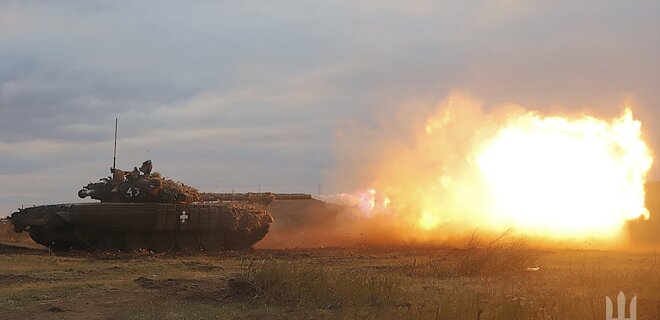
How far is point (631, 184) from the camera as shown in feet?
113

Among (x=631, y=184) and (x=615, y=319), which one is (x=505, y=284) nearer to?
(x=615, y=319)

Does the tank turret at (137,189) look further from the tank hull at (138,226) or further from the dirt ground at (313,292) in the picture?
the dirt ground at (313,292)

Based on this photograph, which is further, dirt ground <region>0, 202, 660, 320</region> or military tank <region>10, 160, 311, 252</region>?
military tank <region>10, 160, 311, 252</region>

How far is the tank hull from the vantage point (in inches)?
1033

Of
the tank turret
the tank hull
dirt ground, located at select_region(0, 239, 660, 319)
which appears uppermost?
the tank turret

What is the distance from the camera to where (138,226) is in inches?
1089

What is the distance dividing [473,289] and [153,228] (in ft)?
52.7

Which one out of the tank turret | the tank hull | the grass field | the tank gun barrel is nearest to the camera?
the grass field

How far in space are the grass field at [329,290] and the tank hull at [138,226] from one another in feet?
16.6

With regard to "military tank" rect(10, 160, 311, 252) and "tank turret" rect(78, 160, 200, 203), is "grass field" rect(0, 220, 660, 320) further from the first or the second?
"tank turret" rect(78, 160, 200, 203)

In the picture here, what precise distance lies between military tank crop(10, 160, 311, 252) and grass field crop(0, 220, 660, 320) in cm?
520

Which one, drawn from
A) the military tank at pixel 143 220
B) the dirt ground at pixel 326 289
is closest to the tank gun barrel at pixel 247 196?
the military tank at pixel 143 220

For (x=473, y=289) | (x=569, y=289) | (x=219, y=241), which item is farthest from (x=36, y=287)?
(x=219, y=241)

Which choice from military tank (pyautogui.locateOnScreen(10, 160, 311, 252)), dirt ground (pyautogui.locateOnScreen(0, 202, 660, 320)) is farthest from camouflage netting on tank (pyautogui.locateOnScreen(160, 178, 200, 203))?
dirt ground (pyautogui.locateOnScreen(0, 202, 660, 320))
